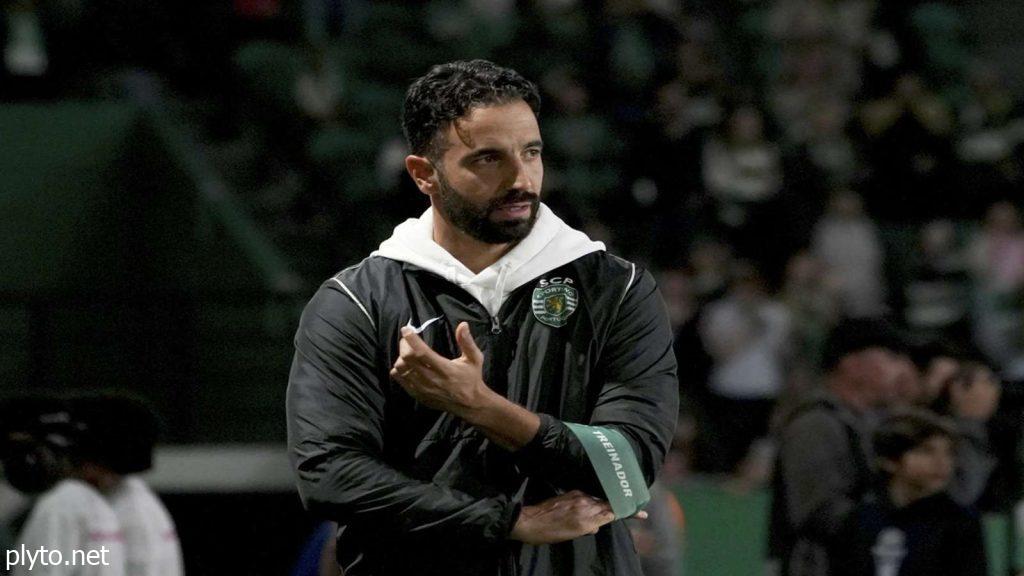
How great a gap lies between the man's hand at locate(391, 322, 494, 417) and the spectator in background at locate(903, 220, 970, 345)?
32.3ft

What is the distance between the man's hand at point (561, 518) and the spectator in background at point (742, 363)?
780 centimetres

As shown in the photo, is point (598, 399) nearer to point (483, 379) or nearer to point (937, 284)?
point (483, 379)

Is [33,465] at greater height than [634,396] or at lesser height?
lesser

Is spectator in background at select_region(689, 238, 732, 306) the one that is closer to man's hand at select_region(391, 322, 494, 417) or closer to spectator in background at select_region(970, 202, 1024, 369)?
spectator in background at select_region(970, 202, 1024, 369)

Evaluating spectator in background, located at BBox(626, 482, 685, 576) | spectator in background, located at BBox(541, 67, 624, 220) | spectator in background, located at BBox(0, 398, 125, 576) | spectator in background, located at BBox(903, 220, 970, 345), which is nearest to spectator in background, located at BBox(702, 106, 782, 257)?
spectator in background, located at BBox(541, 67, 624, 220)

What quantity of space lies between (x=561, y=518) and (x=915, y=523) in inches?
132

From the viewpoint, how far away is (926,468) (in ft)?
21.5

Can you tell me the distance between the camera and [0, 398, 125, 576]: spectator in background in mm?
6273

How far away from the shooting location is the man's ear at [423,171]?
3.79m

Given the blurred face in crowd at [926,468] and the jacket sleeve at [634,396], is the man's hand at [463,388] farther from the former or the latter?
the blurred face in crowd at [926,468]

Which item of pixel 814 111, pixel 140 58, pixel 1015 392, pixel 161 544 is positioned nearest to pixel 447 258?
pixel 161 544

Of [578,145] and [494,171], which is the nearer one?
[494,171]

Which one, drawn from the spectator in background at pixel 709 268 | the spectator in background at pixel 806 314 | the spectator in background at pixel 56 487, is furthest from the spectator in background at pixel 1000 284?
the spectator in background at pixel 56 487

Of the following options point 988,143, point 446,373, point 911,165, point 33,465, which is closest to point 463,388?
point 446,373
